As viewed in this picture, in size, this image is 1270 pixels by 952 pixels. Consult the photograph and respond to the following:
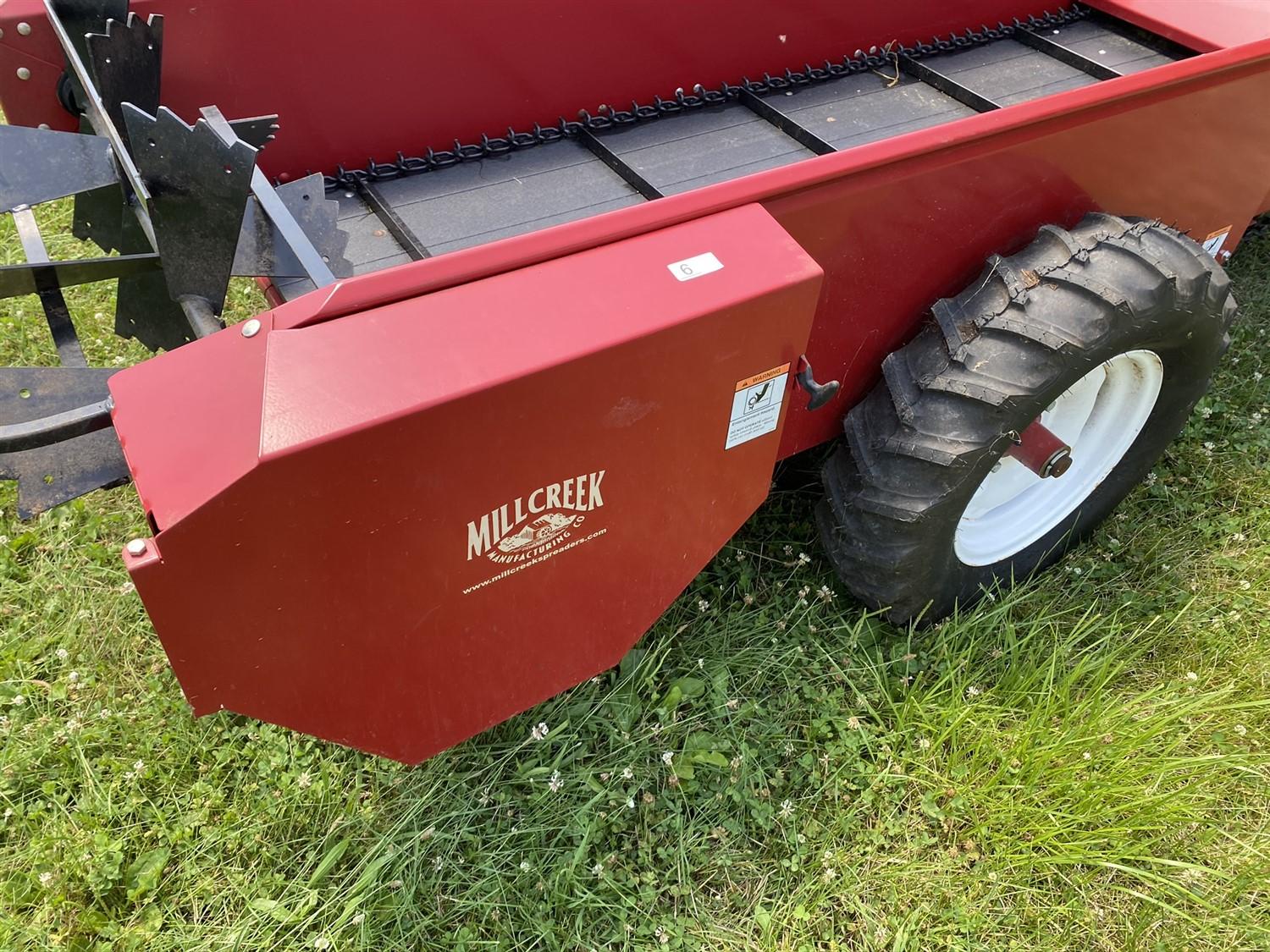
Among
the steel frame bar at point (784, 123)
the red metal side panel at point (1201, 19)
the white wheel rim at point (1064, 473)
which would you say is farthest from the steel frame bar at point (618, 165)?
the red metal side panel at point (1201, 19)

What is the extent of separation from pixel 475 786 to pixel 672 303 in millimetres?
1144

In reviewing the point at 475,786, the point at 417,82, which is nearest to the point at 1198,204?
the point at 417,82

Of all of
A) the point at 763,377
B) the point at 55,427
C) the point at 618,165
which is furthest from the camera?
the point at 618,165

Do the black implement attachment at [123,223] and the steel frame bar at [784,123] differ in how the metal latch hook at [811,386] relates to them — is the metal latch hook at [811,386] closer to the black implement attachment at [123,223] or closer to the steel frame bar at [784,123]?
the black implement attachment at [123,223]

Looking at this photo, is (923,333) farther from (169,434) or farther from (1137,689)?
(169,434)

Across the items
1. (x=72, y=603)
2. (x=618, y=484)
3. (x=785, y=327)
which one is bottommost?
(x=72, y=603)

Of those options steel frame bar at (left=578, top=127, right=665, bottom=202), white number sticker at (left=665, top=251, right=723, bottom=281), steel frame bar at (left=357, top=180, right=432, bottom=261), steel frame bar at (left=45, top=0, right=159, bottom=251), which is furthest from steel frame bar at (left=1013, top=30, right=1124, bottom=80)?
steel frame bar at (left=45, top=0, right=159, bottom=251)

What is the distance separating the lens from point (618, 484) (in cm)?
155

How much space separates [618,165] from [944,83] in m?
1.01

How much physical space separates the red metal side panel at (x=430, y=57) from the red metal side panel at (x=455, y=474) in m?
1.02

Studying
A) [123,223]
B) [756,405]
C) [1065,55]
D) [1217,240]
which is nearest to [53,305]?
[123,223]

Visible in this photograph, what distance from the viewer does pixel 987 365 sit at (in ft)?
6.23

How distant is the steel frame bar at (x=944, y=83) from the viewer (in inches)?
104

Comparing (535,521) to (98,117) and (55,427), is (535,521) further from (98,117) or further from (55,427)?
(98,117)
